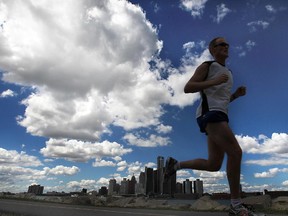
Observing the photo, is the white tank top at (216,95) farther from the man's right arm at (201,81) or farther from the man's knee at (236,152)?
the man's knee at (236,152)

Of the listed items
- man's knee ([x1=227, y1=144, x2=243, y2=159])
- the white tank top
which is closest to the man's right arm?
the white tank top

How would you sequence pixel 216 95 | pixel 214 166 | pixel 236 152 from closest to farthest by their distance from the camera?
pixel 236 152 < pixel 216 95 < pixel 214 166

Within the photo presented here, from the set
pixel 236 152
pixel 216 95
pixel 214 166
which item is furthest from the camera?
pixel 214 166

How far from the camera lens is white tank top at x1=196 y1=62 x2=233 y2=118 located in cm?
409

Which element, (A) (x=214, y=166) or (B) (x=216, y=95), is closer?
(B) (x=216, y=95)

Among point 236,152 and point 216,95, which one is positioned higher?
point 216,95

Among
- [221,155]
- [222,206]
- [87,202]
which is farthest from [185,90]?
[87,202]

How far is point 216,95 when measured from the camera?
13.7ft

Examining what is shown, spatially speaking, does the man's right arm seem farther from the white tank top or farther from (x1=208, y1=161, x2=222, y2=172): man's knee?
(x1=208, y1=161, x2=222, y2=172): man's knee

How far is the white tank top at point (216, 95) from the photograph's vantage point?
161 inches

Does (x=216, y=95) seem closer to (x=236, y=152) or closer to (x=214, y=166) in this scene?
(x=236, y=152)

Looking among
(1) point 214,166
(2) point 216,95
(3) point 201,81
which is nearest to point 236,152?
(1) point 214,166

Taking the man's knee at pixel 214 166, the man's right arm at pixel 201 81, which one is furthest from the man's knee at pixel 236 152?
the man's right arm at pixel 201 81

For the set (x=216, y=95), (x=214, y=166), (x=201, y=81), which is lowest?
(x=214, y=166)
